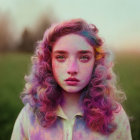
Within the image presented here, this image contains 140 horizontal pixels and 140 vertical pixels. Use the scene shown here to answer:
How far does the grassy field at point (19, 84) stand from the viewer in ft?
10.3

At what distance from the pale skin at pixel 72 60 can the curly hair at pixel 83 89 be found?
0.09 feet

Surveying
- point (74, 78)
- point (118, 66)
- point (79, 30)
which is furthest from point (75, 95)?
point (118, 66)

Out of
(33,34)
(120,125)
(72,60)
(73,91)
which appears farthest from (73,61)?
(33,34)

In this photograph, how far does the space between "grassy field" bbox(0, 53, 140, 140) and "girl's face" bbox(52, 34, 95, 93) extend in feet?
5.21

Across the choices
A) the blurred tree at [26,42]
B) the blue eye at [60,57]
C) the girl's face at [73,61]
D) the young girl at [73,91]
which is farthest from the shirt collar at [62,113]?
the blurred tree at [26,42]

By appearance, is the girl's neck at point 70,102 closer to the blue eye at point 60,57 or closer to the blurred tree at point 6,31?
the blue eye at point 60,57

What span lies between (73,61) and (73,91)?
136mm

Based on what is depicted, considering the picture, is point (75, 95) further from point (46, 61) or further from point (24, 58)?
point (24, 58)

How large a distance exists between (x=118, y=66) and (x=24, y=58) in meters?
0.88

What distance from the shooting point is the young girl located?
1516mm

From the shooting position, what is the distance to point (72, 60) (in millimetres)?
1506

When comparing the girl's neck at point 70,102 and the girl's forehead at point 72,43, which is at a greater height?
the girl's forehead at point 72,43

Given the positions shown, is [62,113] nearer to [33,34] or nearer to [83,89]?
[83,89]

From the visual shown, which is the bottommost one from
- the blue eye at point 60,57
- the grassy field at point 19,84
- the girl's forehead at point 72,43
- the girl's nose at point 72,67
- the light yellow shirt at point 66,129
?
the grassy field at point 19,84
